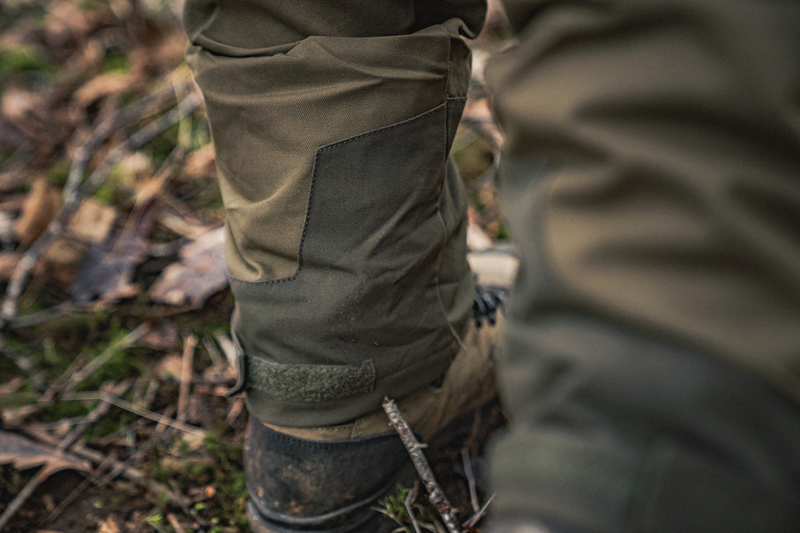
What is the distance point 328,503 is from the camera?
1125mm

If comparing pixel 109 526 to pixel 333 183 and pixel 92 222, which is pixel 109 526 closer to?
pixel 333 183

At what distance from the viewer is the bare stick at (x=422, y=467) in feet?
3.34

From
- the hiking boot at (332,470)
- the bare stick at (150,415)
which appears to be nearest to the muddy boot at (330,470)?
the hiking boot at (332,470)

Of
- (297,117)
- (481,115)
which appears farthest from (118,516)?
(481,115)

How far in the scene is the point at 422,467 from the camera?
106 cm

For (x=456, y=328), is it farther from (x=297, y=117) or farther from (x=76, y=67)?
(x=76, y=67)

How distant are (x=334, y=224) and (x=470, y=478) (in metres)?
0.70

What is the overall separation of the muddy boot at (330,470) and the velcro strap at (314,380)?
0.26 feet

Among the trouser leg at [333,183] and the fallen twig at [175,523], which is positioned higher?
the trouser leg at [333,183]

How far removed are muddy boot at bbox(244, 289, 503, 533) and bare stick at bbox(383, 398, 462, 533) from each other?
0.05 metres

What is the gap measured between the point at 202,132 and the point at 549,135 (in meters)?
2.09

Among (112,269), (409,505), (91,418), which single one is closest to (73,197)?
(112,269)

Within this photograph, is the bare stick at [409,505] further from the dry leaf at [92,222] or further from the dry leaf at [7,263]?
the dry leaf at [7,263]

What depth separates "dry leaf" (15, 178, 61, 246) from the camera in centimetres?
191
